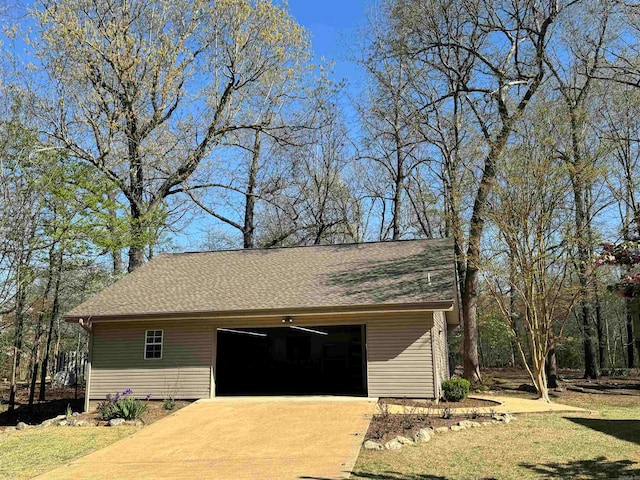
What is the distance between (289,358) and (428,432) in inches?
480

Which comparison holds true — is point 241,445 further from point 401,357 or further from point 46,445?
point 401,357

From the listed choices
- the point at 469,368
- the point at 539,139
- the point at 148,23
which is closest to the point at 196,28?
the point at 148,23

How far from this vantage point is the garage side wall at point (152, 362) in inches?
560

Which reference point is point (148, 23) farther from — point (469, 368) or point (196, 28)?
point (469, 368)

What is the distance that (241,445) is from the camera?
925 centimetres

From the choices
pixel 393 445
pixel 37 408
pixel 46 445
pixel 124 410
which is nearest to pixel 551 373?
pixel 393 445

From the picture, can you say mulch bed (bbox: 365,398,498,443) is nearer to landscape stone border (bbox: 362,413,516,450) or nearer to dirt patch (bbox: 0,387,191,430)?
Answer: landscape stone border (bbox: 362,413,516,450)

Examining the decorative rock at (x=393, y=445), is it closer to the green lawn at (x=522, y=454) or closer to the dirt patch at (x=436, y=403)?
the green lawn at (x=522, y=454)

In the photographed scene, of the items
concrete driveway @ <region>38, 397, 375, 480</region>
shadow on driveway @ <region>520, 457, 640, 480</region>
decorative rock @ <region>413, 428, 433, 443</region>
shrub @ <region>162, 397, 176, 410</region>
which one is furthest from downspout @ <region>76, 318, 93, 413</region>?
shadow on driveway @ <region>520, 457, 640, 480</region>

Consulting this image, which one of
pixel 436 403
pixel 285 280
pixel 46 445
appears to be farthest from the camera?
pixel 285 280

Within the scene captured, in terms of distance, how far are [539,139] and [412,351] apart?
7.65m

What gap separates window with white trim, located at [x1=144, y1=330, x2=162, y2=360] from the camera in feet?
47.8

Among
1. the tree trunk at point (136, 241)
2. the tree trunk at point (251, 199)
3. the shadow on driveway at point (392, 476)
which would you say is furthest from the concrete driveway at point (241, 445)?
the tree trunk at point (251, 199)

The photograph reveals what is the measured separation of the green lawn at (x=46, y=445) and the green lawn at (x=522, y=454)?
5.18m
